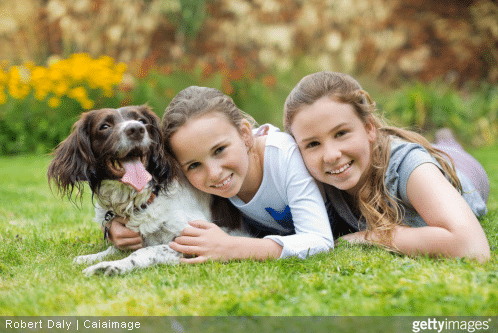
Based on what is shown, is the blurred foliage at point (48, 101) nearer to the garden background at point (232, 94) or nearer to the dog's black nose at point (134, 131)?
the garden background at point (232, 94)

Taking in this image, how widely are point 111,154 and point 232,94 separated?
5.66 metres

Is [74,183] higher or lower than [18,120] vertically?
lower

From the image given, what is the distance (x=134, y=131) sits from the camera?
8.19 feet

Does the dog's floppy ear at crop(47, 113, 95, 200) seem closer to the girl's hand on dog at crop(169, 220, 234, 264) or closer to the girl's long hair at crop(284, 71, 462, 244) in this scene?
the girl's hand on dog at crop(169, 220, 234, 264)

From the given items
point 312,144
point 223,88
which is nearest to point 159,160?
point 312,144

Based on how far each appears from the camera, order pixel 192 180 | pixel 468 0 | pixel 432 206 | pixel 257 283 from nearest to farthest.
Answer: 1. pixel 257 283
2. pixel 432 206
3. pixel 192 180
4. pixel 468 0

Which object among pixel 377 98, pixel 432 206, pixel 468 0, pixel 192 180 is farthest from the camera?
pixel 468 0

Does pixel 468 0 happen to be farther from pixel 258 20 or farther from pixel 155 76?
pixel 155 76

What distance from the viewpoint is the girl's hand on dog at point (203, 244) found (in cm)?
242

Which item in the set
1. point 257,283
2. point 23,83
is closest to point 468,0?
point 23,83

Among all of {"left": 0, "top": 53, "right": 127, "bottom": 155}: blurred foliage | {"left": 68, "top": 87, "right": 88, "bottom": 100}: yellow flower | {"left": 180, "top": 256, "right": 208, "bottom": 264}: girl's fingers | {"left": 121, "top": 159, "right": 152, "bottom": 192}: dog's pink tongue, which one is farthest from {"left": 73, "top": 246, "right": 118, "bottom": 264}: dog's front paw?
{"left": 68, "top": 87, "right": 88, "bottom": 100}: yellow flower

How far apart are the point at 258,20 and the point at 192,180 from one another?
8744mm

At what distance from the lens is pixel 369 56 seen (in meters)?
10.6

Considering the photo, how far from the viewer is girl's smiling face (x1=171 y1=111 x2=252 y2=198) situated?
101 inches
